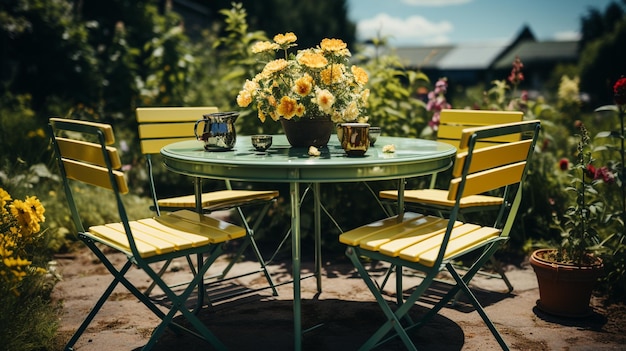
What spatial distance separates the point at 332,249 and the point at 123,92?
4569 mm

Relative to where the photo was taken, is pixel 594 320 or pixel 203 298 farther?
pixel 203 298

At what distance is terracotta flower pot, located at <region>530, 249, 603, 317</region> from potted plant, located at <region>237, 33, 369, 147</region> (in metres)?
1.45

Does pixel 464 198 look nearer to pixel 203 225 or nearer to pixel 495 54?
pixel 203 225

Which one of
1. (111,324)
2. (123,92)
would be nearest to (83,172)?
(111,324)

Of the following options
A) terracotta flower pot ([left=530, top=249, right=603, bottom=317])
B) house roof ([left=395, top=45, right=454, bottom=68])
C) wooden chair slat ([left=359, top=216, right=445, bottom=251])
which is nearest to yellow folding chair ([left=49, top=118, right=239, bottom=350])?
wooden chair slat ([left=359, top=216, right=445, bottom=251])

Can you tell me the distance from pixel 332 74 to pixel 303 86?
0.65ft

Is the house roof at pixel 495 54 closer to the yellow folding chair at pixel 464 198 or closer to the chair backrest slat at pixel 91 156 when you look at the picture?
the yellow folding chair at pixel 464 198

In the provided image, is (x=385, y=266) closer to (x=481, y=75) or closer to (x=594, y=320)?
(x=594, y=320)

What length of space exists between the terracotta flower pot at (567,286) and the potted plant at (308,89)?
4.75 ft

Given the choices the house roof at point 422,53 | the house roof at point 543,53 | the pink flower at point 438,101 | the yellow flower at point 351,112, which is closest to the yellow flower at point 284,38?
the yellow flower at point 351,112

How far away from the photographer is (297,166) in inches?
99.3

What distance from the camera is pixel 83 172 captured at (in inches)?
109

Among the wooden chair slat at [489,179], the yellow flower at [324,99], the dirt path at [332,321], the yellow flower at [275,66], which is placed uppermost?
the yellow flower at [275,66]

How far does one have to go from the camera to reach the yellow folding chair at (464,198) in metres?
3.63
